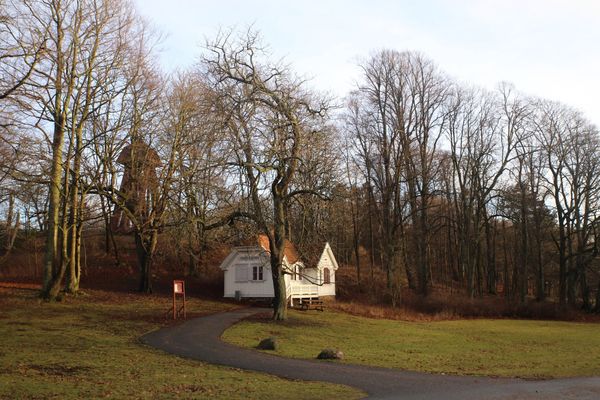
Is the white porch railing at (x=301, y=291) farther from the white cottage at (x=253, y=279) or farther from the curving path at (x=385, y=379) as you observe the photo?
the curving path at (x=385, y=379)

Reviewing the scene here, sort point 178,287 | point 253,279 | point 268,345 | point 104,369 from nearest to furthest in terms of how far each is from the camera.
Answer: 1. point 104,369
2. point 268,345
3. point 178,287
4. point 253,279

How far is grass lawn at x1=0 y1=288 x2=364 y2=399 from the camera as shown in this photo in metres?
10.5

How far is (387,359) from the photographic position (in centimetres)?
1753

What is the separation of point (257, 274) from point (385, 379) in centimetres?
2782

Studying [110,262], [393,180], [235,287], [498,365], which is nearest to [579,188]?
[393,180]

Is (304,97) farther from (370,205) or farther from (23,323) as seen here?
(370,205)

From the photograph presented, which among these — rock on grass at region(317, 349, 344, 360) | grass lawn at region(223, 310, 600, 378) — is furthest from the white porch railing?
rock on grass at region(317, 349, 344, 360)

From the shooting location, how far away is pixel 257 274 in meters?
40.3

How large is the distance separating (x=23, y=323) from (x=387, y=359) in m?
14.0

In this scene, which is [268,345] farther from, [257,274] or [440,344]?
[257,274]

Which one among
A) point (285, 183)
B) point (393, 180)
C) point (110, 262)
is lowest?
point (110, 262)

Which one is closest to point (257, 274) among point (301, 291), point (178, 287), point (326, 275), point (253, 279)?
point (253, 279)

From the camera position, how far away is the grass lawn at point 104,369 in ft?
34.5

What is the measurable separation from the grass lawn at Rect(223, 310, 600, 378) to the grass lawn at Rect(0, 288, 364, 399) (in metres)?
4.27
